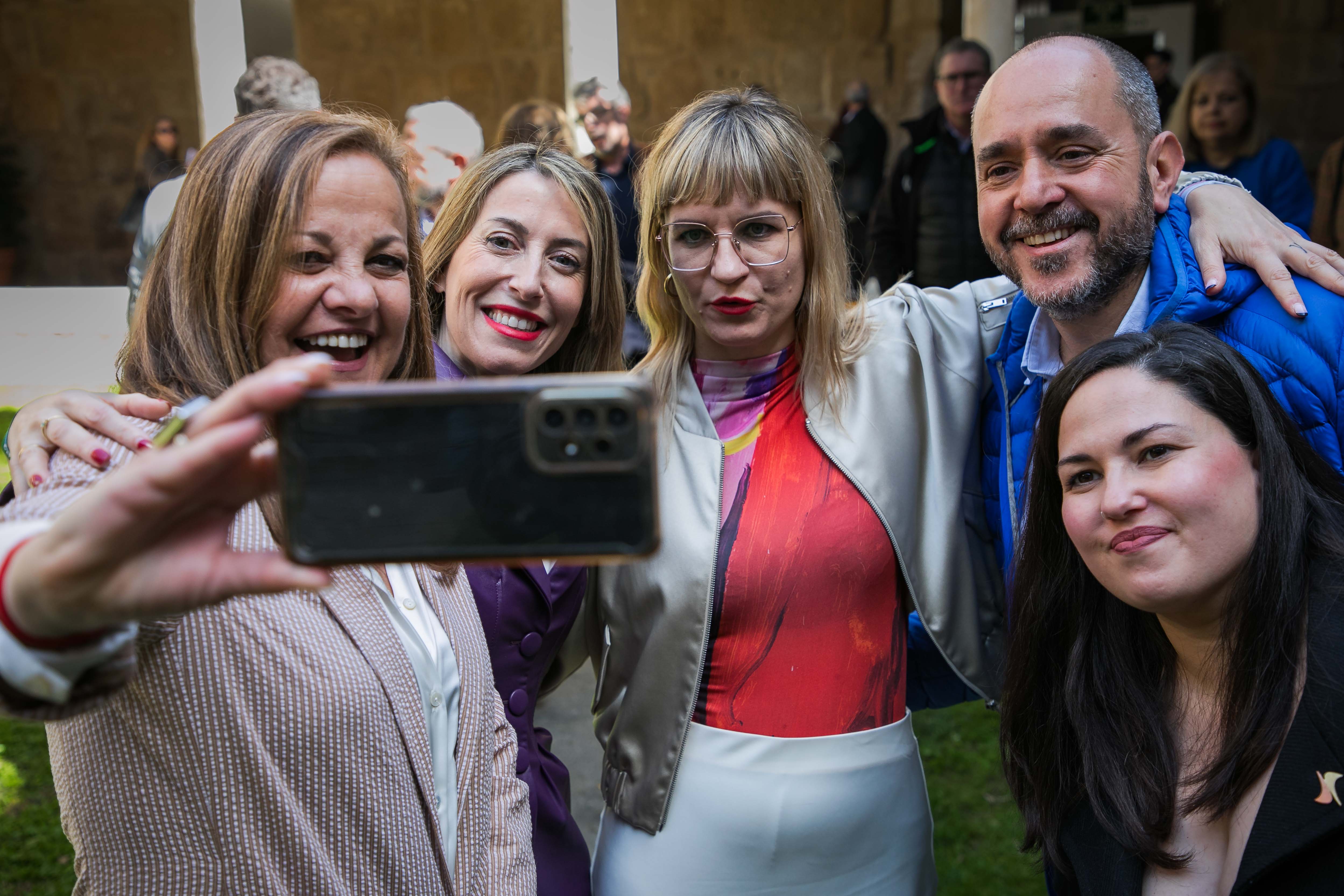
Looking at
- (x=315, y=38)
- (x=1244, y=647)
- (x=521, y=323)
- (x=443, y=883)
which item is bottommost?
(x=443, y=883)

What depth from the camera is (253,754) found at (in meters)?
1.24

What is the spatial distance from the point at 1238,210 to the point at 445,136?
4.43m

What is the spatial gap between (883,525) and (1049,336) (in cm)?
57

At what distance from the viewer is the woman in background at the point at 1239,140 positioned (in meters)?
5.04

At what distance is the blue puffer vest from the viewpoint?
1788 millimetres

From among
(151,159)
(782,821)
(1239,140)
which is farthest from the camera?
(151,159)

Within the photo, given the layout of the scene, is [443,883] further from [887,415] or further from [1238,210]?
[1238,210]

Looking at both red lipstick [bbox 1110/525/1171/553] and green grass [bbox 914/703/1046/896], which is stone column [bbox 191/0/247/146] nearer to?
green grass [bbox 914/703/1046/896]

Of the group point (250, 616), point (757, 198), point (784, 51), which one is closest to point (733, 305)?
point (757, 198)

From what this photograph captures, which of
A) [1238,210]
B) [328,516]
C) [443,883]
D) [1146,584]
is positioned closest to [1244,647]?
[1146,584]

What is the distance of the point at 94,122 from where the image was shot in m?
8.23

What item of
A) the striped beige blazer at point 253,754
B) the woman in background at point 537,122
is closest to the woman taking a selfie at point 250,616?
the striped beige blazer at point 253,754

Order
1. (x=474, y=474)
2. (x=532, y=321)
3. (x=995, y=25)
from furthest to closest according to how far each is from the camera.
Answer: (x=995, y=25), (x=532, y=321), (x=474, y=474)

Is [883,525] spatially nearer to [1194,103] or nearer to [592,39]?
[1194,103]
